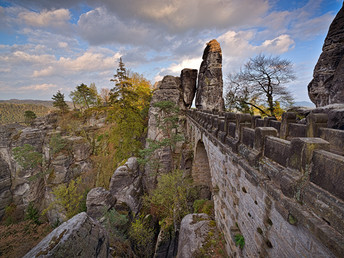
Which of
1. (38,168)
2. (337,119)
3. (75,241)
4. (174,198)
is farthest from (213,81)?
(38,168)

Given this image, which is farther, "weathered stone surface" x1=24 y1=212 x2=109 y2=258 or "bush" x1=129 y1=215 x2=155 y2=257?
"bush" x1=129 y1=215 x2=155 y2=257

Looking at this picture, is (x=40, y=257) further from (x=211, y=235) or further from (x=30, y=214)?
(x=30, y=214)

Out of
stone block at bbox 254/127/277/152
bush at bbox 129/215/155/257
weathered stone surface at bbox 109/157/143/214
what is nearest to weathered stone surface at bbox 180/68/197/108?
weathered stone surface at bbox 109/157/143/214

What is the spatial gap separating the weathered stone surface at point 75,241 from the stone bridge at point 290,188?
19.2ft

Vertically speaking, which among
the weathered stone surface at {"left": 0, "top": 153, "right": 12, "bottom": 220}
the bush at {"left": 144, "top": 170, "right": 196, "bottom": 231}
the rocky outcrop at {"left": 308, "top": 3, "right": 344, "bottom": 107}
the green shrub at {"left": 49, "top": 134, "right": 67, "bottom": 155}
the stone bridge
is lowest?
the weathered stone surface at {"left": 0, "top": 153, "right": 12, "bottom": 220}

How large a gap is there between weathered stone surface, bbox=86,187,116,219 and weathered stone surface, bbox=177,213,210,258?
830cm

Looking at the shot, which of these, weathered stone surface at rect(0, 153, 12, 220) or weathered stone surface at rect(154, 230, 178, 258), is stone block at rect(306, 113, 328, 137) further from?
weathered stone surface at rect(0, 153, 12, 220)

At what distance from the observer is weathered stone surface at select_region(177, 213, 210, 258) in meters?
5.71

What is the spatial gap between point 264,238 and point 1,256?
17.5 meters

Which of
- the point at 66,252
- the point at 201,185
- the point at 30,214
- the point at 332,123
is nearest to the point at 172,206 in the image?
the point at 201,185

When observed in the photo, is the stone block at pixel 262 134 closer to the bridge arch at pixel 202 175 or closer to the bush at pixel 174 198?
the bush at pixel 174 198

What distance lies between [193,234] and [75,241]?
4.82 meters

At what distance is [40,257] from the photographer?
4664 mm

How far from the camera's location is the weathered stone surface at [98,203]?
40.5ft
